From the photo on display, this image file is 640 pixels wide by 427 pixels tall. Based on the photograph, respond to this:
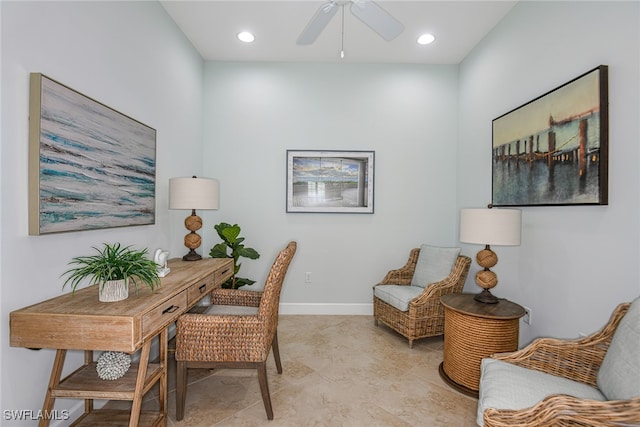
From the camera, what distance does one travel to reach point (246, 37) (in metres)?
3.01

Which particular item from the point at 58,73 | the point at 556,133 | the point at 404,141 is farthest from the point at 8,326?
the point at 404,141

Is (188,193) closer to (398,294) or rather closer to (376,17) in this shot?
(376,17)

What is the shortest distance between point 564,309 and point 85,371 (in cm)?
291

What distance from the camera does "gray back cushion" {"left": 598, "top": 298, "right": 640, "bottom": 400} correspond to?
1.15 meters

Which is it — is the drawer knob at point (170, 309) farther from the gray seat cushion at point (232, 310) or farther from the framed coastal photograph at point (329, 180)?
the framed coastal photograph at point (329, 180)

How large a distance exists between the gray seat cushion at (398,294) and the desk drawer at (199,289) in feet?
5.48

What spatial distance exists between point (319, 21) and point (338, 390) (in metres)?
2.54

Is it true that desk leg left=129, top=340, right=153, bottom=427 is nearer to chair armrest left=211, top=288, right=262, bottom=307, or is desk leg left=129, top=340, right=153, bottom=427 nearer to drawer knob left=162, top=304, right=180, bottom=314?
drawer knob left=162, top=304, right=180, bottom=314

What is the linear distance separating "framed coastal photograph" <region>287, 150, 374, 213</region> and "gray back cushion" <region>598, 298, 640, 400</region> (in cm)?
242

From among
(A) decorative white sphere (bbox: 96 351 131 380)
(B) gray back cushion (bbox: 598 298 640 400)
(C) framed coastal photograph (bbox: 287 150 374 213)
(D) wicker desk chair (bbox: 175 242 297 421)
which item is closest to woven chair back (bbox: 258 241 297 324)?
(D) wicker desk chair (bbox: 175 242 297 421)

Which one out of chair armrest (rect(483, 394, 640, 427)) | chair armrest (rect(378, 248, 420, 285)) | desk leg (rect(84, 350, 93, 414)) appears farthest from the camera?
chair armrest (rect(378, 248, 420, 285))

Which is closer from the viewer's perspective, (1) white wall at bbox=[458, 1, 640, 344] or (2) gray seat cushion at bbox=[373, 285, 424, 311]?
(1) white wall at bbox=[458, 1, 640, 344]

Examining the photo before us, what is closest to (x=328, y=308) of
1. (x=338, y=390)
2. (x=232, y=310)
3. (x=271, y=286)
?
(x=338, y=390)

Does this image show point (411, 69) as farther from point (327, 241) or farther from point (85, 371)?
point (85, 371)
